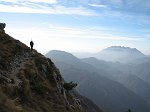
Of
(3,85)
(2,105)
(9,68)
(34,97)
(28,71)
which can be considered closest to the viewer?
(2,105)

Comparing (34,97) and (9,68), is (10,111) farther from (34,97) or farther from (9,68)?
(9,68)

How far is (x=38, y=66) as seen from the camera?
5334 centimetres

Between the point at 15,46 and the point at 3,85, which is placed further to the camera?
the point at 15,46

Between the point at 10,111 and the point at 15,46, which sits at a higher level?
the point at 15,46

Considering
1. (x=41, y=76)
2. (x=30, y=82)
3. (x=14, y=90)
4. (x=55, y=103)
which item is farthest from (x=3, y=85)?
(x=41, y=76)

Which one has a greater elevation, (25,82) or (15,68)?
(15,68)

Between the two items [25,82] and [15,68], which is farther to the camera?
[15,68]

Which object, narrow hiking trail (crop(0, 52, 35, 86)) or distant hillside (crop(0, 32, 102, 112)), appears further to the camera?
narrow hiking trail (crop(0, 52, 35, 86))

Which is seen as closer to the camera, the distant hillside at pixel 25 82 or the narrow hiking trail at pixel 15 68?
the distant hillside at pixel 25 82

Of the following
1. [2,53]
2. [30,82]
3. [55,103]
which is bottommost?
[55,103]

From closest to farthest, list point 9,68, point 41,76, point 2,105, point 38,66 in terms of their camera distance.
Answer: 1. point 2,105
2. point 9,68
3. point 41,76
4. point 38,66

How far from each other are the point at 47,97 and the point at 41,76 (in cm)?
743

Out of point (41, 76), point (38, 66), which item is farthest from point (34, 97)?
point (38, 66)

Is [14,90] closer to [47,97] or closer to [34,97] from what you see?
[34,97]
